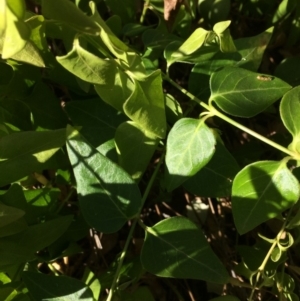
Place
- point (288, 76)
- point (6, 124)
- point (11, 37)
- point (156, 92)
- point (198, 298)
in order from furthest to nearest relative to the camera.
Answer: point (198, 298), point (288, 76), point (6, 124), point (156, 92), point (11, 37)

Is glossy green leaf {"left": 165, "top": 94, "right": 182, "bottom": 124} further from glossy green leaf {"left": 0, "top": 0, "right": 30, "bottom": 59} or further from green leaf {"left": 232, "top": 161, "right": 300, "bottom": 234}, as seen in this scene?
glossy green leaf {"left": 0, "top": 0, "right": 30, "bottom": 59}

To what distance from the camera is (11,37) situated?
52 centimetres

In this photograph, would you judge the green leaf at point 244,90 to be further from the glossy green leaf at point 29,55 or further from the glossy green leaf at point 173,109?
the glossy green leaf at point 29,55

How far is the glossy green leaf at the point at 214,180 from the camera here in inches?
33.7

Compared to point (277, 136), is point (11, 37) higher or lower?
higher

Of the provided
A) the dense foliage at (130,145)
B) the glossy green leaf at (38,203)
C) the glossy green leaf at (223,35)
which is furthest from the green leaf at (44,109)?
the glossy green leaf at (223,35)

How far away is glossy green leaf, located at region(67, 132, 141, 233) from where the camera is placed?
0.73 m

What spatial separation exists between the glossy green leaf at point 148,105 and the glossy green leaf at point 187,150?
30 millimetres

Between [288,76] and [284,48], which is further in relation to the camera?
[284,48]

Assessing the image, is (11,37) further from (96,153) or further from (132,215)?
(132,215)

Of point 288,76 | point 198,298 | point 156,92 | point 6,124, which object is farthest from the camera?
point 198,298

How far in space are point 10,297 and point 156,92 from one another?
37 centimetres

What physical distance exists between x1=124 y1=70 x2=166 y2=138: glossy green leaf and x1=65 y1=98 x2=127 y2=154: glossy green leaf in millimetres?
157

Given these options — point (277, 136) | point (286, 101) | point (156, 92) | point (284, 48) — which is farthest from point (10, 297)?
point (284, 48)
